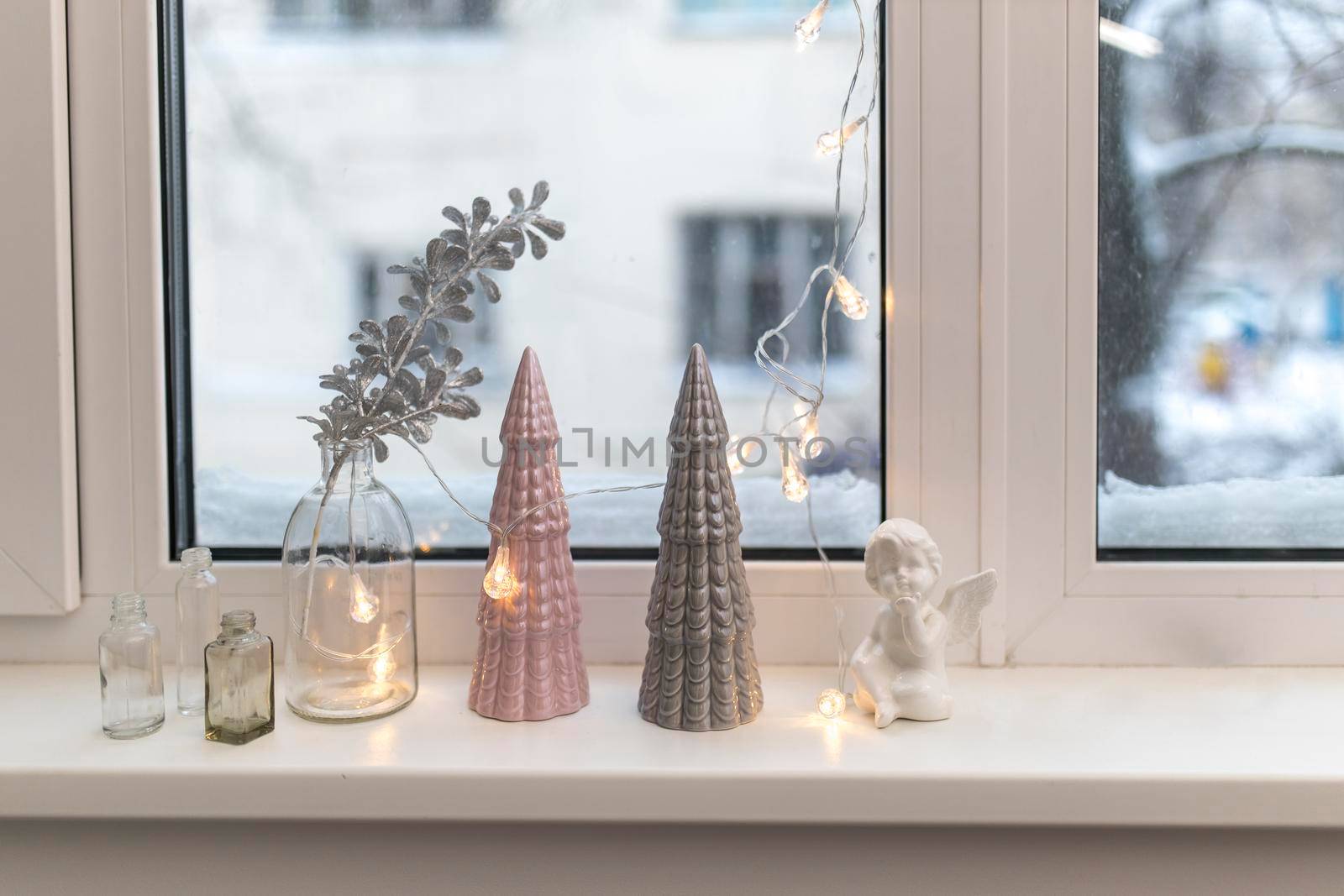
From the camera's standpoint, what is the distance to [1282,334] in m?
0.93

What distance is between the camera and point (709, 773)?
70 centimetres

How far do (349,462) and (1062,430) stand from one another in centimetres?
67

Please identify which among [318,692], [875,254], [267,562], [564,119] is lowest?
[318,692]

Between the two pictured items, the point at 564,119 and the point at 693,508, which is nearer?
the point at 693,508

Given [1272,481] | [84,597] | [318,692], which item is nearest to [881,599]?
[1272,481]

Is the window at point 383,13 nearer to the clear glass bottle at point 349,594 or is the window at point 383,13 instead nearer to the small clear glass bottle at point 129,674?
the clear glass bottle at point 349,594

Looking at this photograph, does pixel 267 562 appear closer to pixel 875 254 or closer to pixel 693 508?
pixel 693 508

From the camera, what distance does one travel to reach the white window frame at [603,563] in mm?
902

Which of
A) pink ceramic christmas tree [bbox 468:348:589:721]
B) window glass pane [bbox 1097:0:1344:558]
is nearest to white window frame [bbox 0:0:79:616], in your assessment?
pink ceramic christmas tree [bbox 468:348:589:721]

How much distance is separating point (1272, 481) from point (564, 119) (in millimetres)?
795

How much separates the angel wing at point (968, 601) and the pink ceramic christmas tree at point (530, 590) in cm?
33

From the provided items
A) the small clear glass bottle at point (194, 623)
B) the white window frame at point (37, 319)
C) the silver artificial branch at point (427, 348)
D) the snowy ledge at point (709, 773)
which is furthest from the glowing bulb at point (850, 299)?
the white window frame at point (37, 319)

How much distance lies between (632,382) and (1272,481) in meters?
0.65

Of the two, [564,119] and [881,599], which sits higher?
[564,119]
